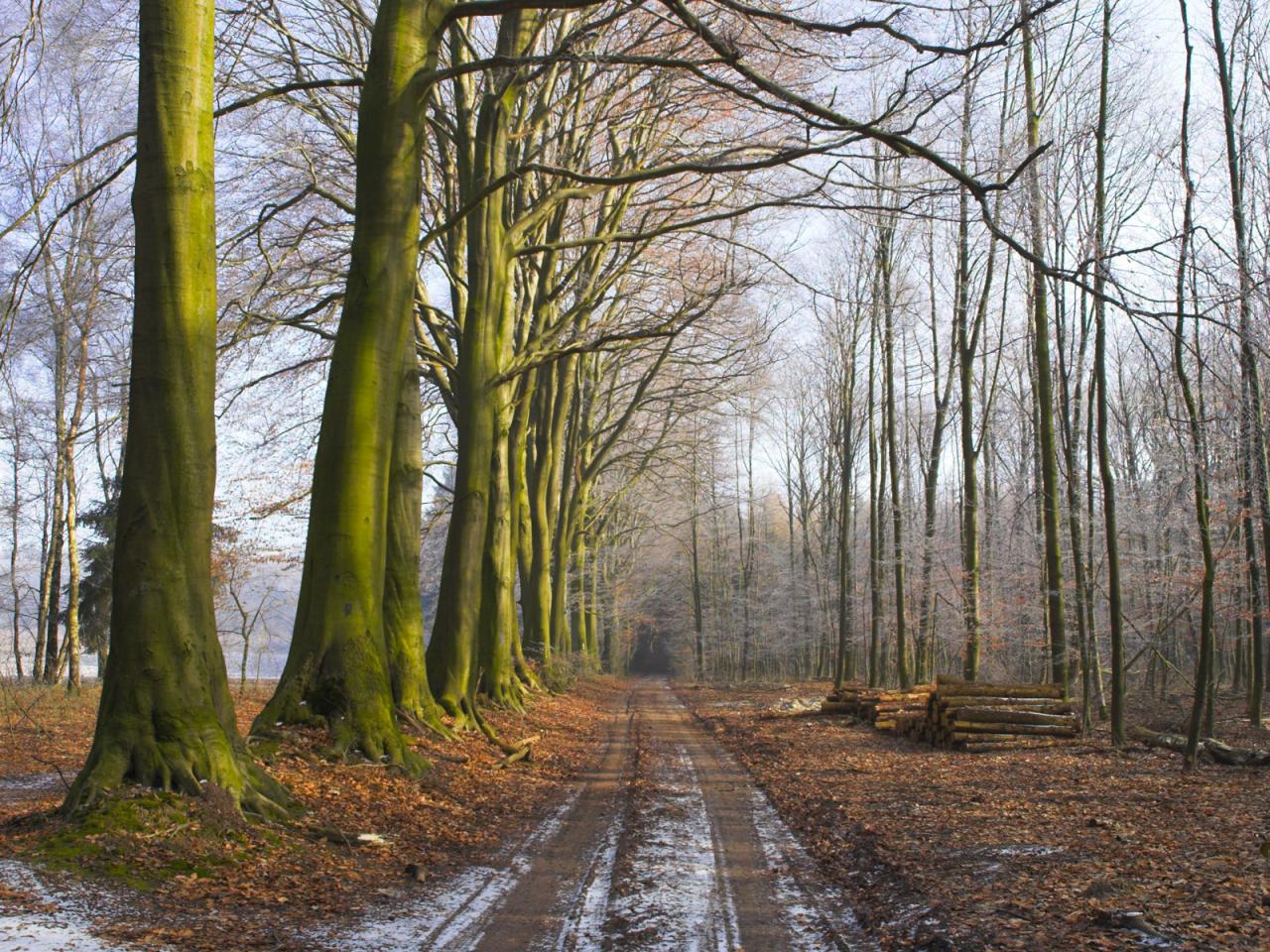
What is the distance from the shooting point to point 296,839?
620cm

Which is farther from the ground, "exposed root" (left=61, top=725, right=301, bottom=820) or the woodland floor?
"exposed root" (left=61, top=725, right=301, bottom=820)

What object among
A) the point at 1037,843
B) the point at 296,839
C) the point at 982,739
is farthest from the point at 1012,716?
the point at 296,839

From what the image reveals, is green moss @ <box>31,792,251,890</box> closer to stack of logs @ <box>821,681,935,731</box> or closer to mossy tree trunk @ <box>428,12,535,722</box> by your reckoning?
mossy tree trunk @ <box>428,12,535,722</box>

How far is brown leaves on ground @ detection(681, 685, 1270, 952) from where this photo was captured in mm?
4734

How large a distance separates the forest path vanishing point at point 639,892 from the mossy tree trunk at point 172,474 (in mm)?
1871

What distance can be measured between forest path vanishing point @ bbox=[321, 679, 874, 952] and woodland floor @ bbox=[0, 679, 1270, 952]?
0.02 metres

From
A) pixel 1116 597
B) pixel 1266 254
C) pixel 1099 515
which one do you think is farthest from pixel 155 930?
pixel 1099 515

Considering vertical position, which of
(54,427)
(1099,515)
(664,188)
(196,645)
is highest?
(664,188)

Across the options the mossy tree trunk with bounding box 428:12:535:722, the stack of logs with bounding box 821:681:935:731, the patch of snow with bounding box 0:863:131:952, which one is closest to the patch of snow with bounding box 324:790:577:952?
the patch of snow with bounding box 0:863:131:952

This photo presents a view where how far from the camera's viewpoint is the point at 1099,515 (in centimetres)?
2398

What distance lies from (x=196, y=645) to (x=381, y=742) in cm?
286

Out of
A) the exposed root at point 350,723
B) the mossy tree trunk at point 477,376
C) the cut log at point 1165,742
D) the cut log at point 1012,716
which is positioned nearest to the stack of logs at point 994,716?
the cut log at point 1012,716

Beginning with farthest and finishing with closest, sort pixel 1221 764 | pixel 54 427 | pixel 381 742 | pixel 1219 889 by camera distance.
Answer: pixel 54 427 < pixel 1221 764 < pixel 381 742 < pixel 1219 889

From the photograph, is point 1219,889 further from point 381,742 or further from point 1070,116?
point 1070,116
